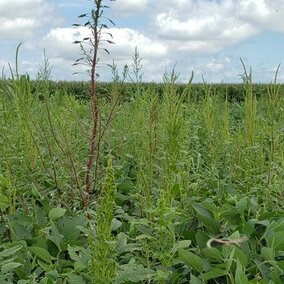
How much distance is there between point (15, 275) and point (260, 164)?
164 cm

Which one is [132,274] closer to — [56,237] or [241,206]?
[56,237]

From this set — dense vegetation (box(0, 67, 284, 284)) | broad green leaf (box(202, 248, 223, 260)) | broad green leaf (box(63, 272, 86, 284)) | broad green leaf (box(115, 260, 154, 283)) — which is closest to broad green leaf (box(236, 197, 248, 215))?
dense vegetation (box(0, 67, 284, 284))

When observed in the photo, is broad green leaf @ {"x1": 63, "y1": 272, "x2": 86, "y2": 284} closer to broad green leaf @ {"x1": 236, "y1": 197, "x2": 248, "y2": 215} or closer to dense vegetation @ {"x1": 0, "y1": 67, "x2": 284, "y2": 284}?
dense vegetation @ {"x1": 0, "y1": 67, "x2": 284, "y2": 284}

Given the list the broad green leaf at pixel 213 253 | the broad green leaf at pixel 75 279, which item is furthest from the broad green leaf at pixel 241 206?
the broad green leaf at pixel 75 279

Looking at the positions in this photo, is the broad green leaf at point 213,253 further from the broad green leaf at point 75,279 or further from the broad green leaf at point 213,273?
the broad green leaf at point 75,279

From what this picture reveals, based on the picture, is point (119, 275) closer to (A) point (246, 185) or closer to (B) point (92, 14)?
(B) point (92, 14)

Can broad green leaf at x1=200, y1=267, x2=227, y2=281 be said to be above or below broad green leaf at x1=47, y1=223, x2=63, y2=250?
below

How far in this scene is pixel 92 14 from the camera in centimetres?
256

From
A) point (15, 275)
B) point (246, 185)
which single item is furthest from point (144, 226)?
point (246, 185)

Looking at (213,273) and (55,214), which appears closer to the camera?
(213,273)

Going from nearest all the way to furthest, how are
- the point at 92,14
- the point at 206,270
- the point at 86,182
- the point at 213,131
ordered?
the point at 206,270 < the point at 92,14 < the point at 86,182 < the point at 213,131

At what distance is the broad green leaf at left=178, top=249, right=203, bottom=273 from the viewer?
1976mm

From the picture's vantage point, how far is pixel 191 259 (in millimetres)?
1986

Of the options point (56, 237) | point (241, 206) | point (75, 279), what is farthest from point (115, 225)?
point (241, 206)
